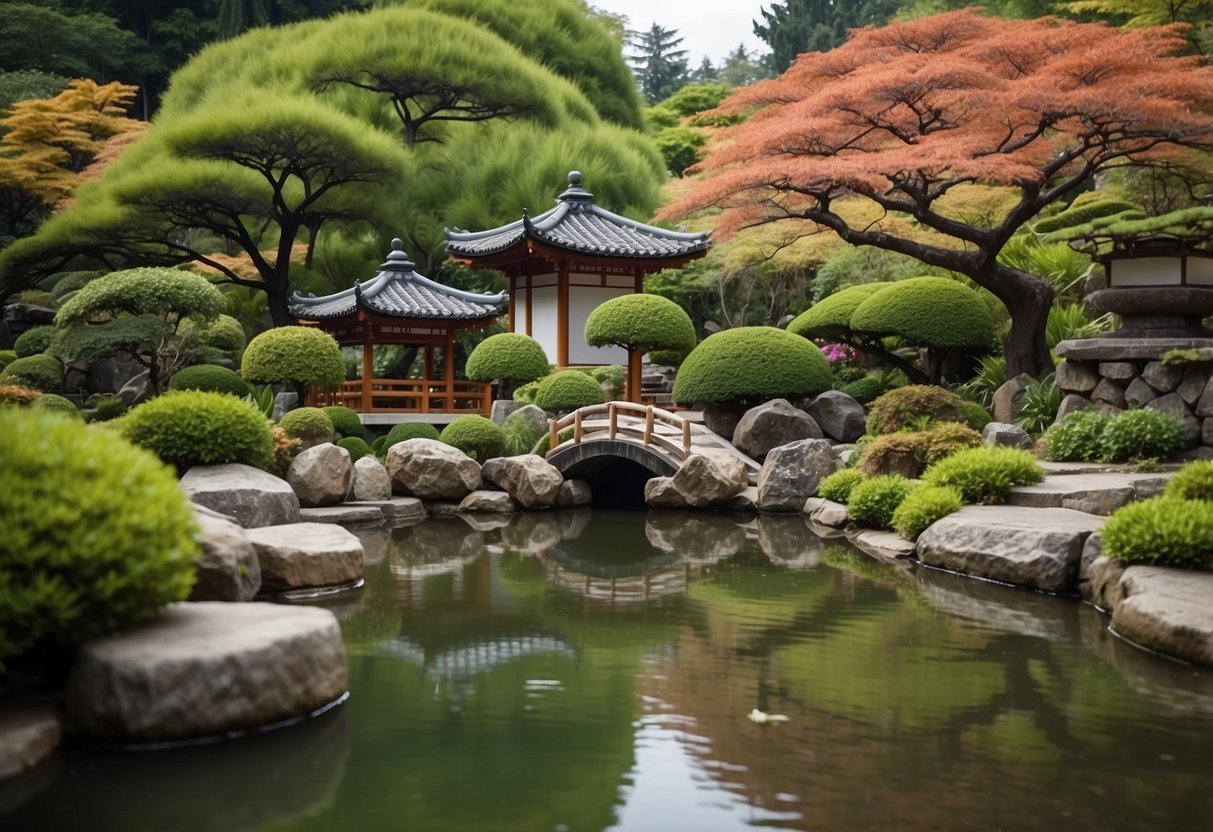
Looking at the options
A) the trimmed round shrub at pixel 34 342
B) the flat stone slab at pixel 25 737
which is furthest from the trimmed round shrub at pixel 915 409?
the trimmed round shrub at pixel 34 342

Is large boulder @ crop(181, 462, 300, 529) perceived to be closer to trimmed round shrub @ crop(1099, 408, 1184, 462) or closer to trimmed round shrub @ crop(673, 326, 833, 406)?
trimmed round shrub @ crop(673, 326, 833, 406)

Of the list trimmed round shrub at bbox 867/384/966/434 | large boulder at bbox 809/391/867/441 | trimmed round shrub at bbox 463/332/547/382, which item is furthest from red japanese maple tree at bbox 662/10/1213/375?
trimmed round shrub at bbox 463/332/547/382

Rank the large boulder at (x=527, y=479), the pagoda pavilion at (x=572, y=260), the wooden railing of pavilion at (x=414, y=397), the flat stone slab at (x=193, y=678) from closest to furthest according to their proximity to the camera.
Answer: the flat stone slab at (x=193, y=678) → the large boulder at (x=527, y=479) → the wooden railing of pavilion at (x=414, y=397) → the pagoda pavilion at (x=572, y=260)

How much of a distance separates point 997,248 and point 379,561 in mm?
10120

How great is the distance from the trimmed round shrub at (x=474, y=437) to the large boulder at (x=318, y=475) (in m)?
2.85

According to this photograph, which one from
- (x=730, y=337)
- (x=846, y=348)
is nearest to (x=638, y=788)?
(x=730, y=337)

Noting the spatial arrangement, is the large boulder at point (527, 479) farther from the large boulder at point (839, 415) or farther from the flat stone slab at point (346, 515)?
the large boulder at point (839, 415)

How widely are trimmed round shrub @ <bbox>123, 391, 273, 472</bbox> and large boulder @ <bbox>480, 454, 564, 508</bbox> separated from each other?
5.38 meters

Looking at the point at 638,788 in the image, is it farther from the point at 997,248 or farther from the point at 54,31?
the point at 54,31

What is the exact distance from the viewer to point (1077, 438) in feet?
43.8

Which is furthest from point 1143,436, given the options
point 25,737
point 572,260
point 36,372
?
point 36,372

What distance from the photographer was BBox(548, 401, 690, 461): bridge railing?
1664 cm

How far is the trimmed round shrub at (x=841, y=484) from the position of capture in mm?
14688

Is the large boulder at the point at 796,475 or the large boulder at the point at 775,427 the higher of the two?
the large boulder at the point at 775,427
